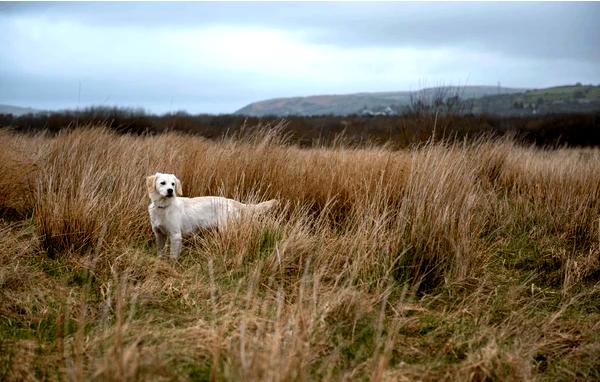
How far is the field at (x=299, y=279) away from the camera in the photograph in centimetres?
262

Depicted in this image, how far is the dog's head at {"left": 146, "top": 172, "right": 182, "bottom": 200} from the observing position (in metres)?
4.49

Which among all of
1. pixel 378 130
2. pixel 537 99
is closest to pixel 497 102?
pixel 537 99

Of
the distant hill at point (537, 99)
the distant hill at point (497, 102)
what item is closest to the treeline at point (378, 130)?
the distant hill at point (497, 102)

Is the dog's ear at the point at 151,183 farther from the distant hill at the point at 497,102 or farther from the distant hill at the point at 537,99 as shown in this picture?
the distant hill at the point at 537,99

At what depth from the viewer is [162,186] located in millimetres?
4523

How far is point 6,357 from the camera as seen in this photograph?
264 cm

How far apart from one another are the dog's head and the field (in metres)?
0.35

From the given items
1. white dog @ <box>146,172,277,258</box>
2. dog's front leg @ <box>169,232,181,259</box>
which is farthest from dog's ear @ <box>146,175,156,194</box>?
dog's front leg @ <box>169,232,181,259</box>

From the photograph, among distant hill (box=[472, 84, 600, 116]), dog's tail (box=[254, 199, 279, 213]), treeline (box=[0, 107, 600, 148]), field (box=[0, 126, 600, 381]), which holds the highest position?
distant hill (box=[472, 84, 600, 116])

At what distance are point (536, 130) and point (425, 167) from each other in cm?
2159

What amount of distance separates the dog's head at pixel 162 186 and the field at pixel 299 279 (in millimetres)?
345

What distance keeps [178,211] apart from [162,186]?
1.00 feet

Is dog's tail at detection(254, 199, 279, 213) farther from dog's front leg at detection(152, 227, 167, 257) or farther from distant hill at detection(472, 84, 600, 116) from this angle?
distant hill at detection(472, 84, 600, 116)

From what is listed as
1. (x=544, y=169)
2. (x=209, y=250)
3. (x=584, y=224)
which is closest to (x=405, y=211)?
(x=209, y=250)
